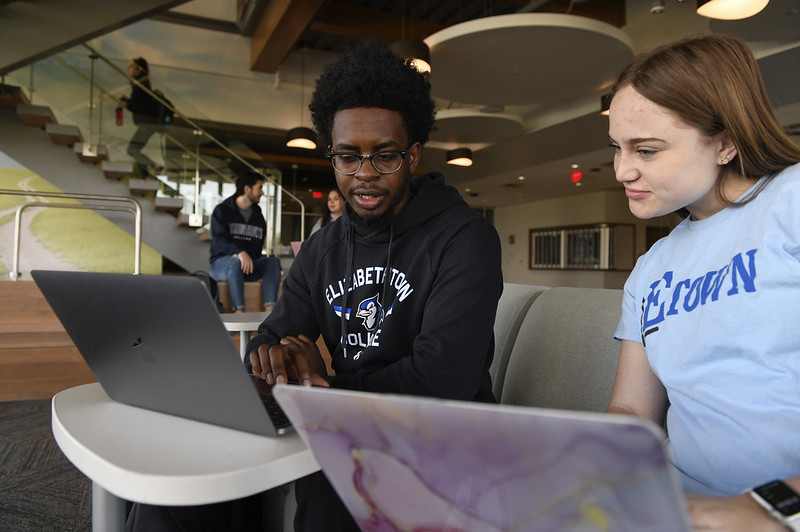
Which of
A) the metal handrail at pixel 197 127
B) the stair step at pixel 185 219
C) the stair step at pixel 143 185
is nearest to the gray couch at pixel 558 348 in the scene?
the metal handrail at pixel 197 127

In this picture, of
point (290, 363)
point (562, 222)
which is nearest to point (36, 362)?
point (290, 363)

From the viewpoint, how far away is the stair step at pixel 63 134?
6516 mm

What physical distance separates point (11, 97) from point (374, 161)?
707 centimetres

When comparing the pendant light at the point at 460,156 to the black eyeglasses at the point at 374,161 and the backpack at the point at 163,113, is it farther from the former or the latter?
the black eyeglasses at the point at 374,161

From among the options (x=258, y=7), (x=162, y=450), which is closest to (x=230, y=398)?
(x=162, y=450)

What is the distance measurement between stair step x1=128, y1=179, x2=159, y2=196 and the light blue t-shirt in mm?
6998

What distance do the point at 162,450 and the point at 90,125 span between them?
7307 millimetres

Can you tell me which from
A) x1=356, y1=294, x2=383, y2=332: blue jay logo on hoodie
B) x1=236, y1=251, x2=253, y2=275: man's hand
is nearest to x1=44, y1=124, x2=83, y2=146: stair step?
x1=236, y1=251, x2=253, y2=275: man's hand

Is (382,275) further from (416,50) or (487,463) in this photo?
(416,50)

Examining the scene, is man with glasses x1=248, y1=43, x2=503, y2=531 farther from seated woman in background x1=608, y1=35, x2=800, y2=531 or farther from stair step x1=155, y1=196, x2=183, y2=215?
stair step x1=155, y1=196, x2=183, y2=215

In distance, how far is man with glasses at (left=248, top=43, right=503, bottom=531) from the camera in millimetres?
977

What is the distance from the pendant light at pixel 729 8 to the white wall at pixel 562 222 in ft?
27.1

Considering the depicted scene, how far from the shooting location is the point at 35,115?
6.46 meters

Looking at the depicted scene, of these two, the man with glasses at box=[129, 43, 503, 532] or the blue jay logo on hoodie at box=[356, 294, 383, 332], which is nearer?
the man with glasses at box=[129, 43, 503, 532]
